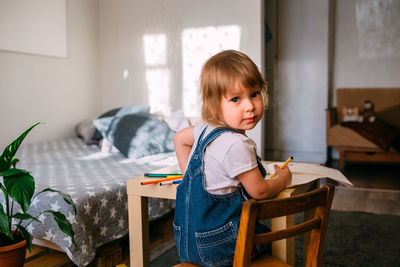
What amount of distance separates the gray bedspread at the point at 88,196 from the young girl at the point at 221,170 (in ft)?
2.41

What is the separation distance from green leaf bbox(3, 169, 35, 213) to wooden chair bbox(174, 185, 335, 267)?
2.48 ft

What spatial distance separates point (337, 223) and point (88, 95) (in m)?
2.74

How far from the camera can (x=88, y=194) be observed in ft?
5.82

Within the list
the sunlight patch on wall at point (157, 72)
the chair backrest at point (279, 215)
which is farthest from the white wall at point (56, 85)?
→ the chair backrest at point (279, 215)

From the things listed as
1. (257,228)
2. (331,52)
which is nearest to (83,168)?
(257,228)

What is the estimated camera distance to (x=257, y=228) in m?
1.08

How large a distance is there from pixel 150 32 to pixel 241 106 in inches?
123

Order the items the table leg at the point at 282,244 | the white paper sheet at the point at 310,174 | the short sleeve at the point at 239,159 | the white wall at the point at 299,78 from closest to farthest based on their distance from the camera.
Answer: the short sleeve at the point at 239,159 < the table leg at the point at 282,244 < the white paper sheet at the point at 310,174 < the white wall at the point at 299,78

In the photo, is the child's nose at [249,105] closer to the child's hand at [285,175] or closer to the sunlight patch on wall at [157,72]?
the child's hand at [285,175]

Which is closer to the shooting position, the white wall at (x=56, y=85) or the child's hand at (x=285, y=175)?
the child's hand at (x=285, y=175)

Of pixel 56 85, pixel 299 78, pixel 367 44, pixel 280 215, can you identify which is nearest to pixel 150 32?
pixel 56 85

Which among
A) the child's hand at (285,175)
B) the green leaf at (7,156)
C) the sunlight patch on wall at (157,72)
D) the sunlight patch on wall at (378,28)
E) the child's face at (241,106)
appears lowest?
the child's hand at (285,175)

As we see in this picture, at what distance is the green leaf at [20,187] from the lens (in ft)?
4.25

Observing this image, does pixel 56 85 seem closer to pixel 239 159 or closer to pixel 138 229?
pixel 138 229
